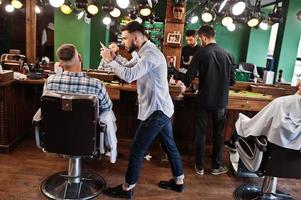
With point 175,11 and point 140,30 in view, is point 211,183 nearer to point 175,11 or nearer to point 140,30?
point 140,30

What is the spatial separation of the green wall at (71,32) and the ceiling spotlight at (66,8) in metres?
0.07

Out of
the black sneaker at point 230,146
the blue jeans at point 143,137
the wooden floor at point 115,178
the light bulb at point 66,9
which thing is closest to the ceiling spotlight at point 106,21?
the light bulb at point 66,9

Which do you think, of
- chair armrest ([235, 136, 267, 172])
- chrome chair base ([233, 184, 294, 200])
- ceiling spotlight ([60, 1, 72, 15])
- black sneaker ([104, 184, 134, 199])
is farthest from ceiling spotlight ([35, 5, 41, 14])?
chrome chair base ([233, 184, 294, 200])

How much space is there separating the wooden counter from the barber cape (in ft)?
2.68

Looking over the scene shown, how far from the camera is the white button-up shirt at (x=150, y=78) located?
2.07 metres

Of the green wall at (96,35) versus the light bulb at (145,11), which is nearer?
the light bulb at (145,11)

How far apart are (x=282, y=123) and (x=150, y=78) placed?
989 millimetres

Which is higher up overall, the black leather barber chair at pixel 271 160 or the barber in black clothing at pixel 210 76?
the barber in black clothing at pixel 210 76

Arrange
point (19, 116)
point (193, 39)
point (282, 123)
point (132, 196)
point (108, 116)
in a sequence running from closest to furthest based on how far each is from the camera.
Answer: point (282, 123)
point (108, 116)
point (132, 196)
point (19, 116)
point (193, 39)

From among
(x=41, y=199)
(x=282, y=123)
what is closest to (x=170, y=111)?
(x=282, y=123)

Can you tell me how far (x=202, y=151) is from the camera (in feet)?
9.29

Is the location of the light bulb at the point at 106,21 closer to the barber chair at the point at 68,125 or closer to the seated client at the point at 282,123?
the barber chair at the point at 68,125

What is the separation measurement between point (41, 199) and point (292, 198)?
6.87 ft

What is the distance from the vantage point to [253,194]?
2520 millimetres
